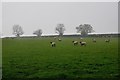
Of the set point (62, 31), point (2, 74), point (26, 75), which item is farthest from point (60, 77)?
point (62, 31)

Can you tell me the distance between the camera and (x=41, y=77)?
A: 50.3 feet

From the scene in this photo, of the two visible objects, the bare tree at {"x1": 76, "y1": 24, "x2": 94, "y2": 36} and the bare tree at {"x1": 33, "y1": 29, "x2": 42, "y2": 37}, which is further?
the bare tree at {"x1": 33, "y1": 29, "x2": 42, "y2": 37}

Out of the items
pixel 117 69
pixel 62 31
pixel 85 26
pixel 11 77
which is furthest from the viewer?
pixel 62 31

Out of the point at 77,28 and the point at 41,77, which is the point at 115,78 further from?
the point at 77,28

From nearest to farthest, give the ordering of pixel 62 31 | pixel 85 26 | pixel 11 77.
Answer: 1. pixel 11 77
2. pixel 85 26
3. pixel 62 31

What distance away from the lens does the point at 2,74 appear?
659 inches

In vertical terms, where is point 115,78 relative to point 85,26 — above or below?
below

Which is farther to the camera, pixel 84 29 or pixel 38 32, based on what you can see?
pixel 38 32

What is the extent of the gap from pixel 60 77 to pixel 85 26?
15471 cm

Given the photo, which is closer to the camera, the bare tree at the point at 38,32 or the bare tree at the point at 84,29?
the bare tree at the point at 84,29

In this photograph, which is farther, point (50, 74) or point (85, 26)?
point (85, 26)

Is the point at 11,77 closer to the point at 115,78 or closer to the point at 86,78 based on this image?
the point at 86,78

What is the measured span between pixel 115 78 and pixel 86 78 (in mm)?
1633

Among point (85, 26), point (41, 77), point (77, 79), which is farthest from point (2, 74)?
point (85, 26)
